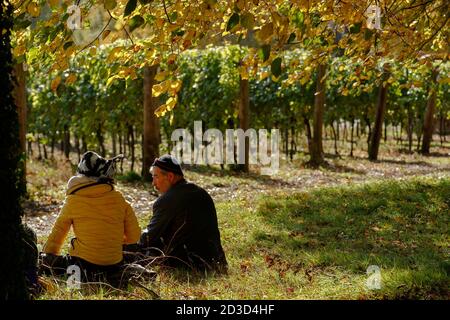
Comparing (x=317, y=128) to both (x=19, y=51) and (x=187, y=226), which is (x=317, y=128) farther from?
(x=19, y=51)

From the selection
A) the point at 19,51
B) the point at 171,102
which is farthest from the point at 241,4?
the point at 19,51

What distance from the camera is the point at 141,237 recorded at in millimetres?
6703

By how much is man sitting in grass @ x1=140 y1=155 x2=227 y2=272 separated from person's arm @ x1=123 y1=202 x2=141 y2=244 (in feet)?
1.01

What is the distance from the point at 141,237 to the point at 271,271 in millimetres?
1431

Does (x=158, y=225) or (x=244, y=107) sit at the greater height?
(x=244, y=107)

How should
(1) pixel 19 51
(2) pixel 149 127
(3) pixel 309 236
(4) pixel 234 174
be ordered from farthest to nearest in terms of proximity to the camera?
(4) pixel 234 174, (2) pixel 149 127, (3) pixel 309 236, (1) pixel 19 51

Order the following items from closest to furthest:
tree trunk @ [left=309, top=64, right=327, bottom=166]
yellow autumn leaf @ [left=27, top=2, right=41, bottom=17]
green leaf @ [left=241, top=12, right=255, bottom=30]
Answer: green leaf @ [left=241, top=12, right=255, bottom=30] < yellow autumn leaf @ [left=27, top=2, right=41, bottom=17] < tree trunk @ [left=309, top=64, right=327, bottom=166]

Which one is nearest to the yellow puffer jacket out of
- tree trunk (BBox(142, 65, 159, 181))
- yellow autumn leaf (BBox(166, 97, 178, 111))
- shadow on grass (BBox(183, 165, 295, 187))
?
yellow autumn leaf (BBox(166, 97, 178, 111))

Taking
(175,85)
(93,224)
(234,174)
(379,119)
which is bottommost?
(234,174)

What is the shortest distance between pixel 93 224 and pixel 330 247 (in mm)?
3103

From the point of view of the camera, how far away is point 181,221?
254 inches

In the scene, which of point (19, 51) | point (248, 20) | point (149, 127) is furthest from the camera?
point (149, 127)

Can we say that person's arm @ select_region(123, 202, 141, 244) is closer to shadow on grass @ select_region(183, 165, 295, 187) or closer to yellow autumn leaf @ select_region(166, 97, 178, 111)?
yellow autumn leaf @ select_region(166, 97, 178, 111)

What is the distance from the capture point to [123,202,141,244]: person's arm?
6.00 meters
